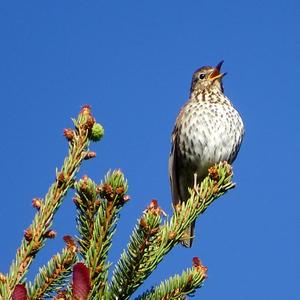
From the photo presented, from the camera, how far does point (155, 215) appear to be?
2020 mm

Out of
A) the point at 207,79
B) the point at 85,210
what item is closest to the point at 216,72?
the point at 207,79

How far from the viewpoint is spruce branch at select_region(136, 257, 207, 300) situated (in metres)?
2.10

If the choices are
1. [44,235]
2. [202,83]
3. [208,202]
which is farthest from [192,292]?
[202,83]

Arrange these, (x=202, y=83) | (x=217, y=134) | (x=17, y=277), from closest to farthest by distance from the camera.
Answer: (x=17, y=277) → (x=217, y=134) → (x=202, y=83)

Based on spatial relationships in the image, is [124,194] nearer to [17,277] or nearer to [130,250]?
[130,250]

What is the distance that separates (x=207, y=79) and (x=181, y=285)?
5.16 metres

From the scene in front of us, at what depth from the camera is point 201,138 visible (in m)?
6.00

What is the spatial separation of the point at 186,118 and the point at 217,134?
42 centimetres

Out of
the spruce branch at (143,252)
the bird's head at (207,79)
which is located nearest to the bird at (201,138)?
the bird's head at (207,79)

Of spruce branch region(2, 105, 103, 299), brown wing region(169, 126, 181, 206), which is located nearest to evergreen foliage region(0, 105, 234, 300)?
spruce branch region(2, 105, 103, 299)

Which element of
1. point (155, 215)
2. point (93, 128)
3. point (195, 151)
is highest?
point (195, 151)

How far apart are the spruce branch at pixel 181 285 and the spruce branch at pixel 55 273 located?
10.3 inches

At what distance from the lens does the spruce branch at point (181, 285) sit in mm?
2102

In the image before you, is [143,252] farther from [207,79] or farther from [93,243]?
[207,79]
